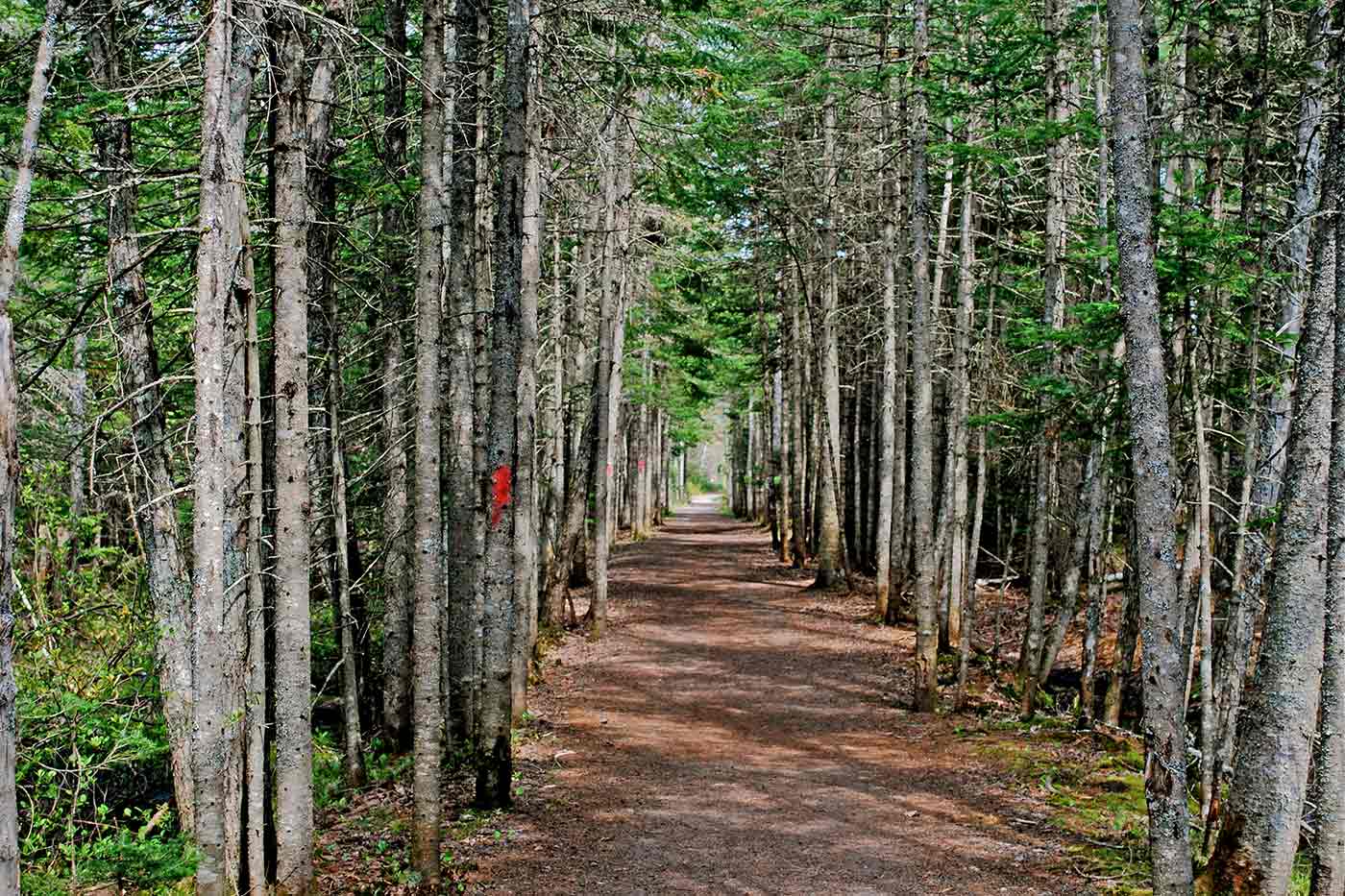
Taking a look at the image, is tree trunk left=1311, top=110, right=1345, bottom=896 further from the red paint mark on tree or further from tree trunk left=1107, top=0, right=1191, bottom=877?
the red paint mark on tree

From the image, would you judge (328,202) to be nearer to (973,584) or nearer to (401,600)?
(401,600)

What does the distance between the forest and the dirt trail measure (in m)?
0.08

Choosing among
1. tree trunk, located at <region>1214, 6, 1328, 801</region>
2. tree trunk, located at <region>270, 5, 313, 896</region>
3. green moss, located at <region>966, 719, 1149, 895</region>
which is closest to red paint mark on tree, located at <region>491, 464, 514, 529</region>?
tree trunk, located at <region>270, 5, 313, 896</region>

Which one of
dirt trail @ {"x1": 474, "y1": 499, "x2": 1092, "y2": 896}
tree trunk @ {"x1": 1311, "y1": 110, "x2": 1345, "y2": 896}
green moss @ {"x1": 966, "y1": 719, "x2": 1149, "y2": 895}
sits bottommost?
dirt trail @ {"x1": 474, "y1": 499, "x2": 1092, "y2": 896}

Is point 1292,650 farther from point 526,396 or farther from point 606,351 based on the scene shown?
point 606,351

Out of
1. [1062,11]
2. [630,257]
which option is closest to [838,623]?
[630,257]

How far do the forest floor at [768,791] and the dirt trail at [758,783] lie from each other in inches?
1.2

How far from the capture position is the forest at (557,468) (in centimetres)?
628

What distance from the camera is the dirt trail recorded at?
26.3ft

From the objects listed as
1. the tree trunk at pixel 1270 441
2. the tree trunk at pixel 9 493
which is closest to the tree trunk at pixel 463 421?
the tree trunk at pixel 9 493

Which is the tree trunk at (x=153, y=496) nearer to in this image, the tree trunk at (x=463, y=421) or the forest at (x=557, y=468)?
the forest at (x=557, y=468)

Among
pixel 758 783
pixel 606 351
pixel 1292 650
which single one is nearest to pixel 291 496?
pixel 758 783

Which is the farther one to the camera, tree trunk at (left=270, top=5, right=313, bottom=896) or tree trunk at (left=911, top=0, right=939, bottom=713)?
tree trunk at (left=911, top=0, right=939, bottom=713)

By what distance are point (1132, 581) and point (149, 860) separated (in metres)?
9.65
